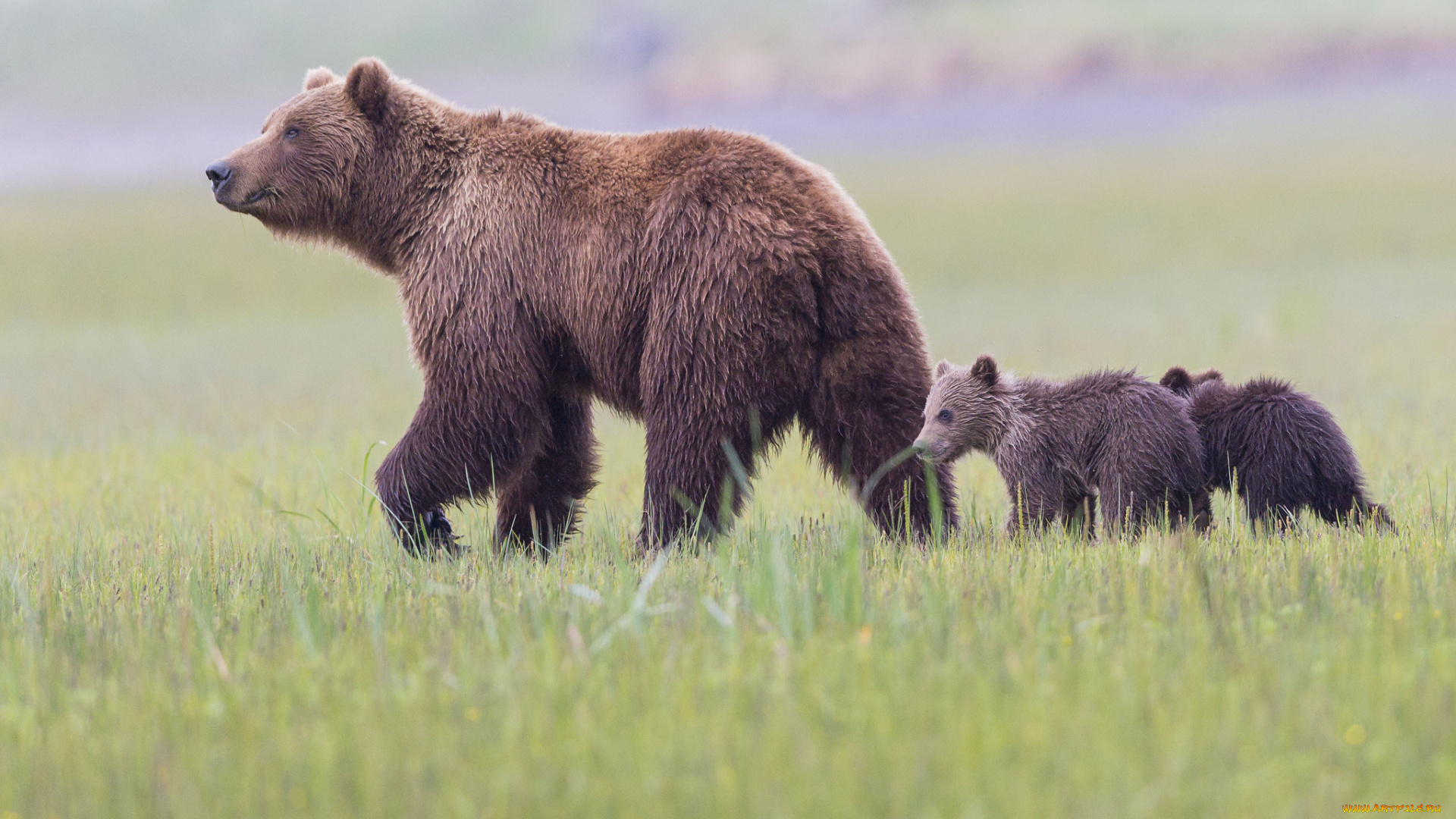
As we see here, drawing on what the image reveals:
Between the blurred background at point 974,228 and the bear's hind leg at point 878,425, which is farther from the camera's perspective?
the blurred background at point 974,228

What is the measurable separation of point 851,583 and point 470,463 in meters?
2.62

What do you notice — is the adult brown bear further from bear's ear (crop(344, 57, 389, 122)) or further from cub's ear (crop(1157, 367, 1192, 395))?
cub's ear (crop(1157, 367, 1192, 395))

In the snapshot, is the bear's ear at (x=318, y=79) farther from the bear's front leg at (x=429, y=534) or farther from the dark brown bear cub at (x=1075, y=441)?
the dark brown bear cub at (x=1075, y=441)

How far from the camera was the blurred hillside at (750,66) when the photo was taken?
80.2 m

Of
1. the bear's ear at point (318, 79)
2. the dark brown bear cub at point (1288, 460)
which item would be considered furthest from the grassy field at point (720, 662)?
the bear's ear at point (318, 79)

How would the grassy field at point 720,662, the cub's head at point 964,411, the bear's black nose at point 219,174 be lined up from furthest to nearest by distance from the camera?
the bear's black nose at point 219,174 < the cub's head at point 964,411 < the grassy field at point 720,662

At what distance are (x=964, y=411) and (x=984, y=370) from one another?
287 millimetres

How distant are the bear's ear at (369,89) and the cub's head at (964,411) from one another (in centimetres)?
296

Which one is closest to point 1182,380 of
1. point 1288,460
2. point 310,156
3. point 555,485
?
point 1288,460

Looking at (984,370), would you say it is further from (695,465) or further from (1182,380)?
(695,465)

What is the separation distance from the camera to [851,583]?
4.07m

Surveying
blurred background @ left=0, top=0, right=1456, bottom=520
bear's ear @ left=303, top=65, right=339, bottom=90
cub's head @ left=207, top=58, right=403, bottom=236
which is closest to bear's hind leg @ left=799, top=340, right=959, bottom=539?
blurred background @ left=0, top=0, right=1456, bottom=520

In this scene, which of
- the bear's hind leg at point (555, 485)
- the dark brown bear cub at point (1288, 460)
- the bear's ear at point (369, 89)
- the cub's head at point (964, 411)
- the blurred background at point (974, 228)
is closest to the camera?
the dark brown bear cub at point (1288, 460)

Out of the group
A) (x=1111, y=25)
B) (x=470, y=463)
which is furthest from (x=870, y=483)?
(x=1111, y=25)
